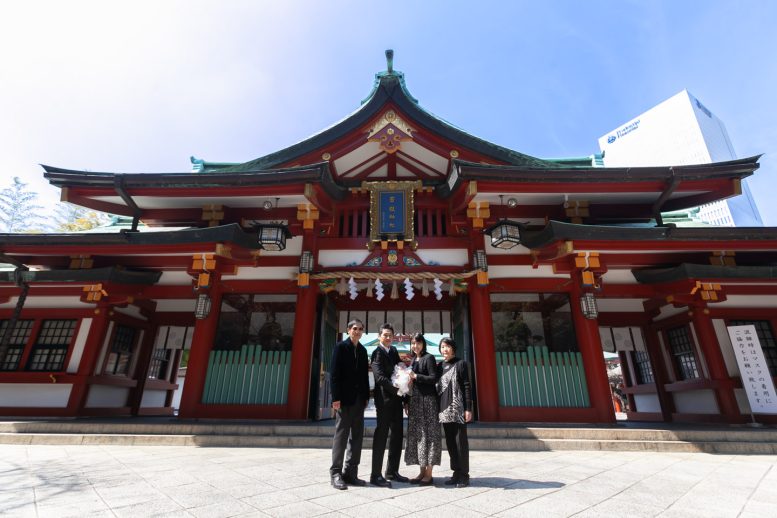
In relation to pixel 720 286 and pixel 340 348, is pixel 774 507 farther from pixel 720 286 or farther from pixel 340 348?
pixel 720 286

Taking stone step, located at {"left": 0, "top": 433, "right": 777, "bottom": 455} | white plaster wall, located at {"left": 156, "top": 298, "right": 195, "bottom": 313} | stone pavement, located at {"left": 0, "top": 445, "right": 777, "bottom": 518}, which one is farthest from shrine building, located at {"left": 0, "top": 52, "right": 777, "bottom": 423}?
stone pavement, located at {"left": 0, "top": 445, "right": 777, "bottom": 518}

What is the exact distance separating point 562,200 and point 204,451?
10.6 metres

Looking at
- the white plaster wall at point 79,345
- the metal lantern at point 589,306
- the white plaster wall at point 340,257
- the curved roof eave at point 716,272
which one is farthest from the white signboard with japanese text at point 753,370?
the white plaster wall at point 79,345

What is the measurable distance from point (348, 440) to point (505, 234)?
20.6 feet

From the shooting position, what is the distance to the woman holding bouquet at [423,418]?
4543 millimetres

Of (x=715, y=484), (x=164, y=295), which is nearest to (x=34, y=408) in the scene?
(x=164, y=295)

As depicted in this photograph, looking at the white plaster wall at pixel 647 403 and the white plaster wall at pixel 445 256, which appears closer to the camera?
the white plaster wall at pixel 445 256

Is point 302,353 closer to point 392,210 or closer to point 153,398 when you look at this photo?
point 392,210

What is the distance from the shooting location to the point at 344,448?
450 centimetres

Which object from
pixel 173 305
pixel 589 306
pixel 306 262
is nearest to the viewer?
pixel 589 306

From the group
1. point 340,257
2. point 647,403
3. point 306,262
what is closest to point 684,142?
point 647,403

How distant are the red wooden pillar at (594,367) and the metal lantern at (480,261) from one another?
2.54m

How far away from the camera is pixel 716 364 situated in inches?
367

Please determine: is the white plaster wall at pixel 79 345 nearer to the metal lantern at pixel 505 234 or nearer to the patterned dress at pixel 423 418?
the patterned dress at pixel 423 418
